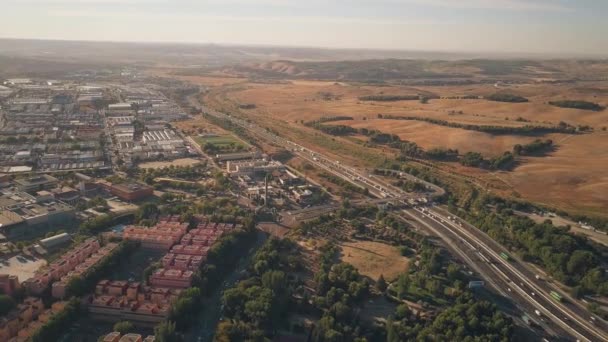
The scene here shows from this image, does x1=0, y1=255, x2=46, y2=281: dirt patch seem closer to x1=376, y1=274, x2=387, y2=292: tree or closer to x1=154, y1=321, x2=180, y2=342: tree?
x1=154, y1=321, x2=180, y2=342: tree

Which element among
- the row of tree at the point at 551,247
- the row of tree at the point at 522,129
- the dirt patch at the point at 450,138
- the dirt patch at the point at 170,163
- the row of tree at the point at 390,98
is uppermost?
the row of tree at the point at 390,98

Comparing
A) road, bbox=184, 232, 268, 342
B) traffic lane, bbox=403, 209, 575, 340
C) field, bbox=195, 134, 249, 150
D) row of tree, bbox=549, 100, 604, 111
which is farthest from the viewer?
row of tree, bbox=549, 100, 604, 111

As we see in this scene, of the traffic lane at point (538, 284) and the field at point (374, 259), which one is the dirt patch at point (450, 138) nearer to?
the traffic lane at point (538, 284)

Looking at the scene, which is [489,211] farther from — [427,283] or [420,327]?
[420,327]

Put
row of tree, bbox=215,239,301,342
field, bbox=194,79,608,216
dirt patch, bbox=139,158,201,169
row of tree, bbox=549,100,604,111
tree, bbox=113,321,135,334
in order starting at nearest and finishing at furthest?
tree, bbox=113,321,135,334
row of tree, bbox=215,239,301,342
field, bbox=194,79,608,216
dirt patch, bbox=139,158,201,169
row of tree, bbox=549,100,604,111

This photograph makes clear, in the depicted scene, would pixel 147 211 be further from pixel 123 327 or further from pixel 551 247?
pixel 551 247

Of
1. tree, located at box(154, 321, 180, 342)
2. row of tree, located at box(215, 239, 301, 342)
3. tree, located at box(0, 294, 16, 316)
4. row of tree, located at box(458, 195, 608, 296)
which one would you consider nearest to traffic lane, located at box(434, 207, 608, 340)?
row of tree, located at box(458, 195, 608, 296)

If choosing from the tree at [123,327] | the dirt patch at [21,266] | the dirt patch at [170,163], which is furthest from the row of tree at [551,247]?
the dirt patch at [21,266]

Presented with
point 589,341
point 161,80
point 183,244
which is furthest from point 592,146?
point 161,80
